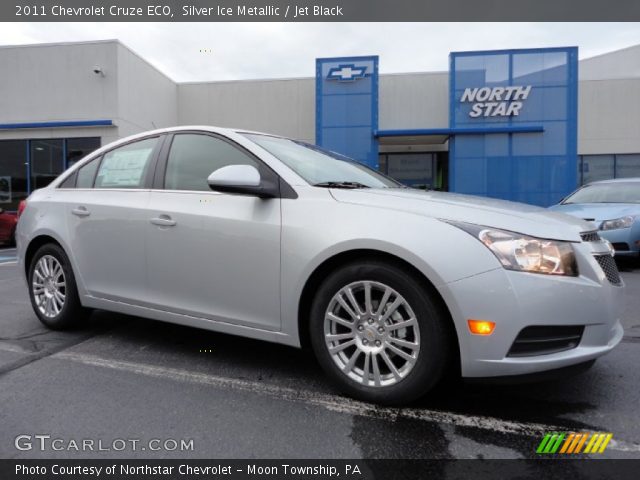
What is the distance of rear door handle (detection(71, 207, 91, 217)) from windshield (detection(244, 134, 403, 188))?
4.72 feet

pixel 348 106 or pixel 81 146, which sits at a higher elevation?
pixel 348 106

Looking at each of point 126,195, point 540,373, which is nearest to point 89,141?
point 126,195

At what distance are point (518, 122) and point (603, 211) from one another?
10759 mm

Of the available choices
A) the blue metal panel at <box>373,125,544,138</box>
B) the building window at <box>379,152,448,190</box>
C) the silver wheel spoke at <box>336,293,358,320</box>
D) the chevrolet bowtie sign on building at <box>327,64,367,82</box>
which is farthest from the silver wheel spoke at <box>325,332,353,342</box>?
the building window at <box>379,152,448,190</box>

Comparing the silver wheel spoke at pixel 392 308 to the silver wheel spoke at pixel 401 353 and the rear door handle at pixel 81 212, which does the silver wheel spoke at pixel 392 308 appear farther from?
the rear door handle at pixel 81 212

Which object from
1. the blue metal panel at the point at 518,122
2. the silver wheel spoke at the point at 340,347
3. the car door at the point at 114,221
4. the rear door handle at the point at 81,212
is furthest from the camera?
the blue metal panel at the point at 518,122

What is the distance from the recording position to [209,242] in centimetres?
282

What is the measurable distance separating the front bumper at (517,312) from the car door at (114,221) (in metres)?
2.13

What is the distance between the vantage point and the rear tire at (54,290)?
3686 millimetres

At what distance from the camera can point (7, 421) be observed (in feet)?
7.50

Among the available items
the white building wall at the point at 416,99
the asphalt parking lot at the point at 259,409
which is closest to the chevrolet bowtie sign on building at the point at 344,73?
the white building wall at the point at 416,99

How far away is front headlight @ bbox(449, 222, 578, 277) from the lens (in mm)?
2133

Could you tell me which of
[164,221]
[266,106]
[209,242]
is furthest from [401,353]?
[266,106]

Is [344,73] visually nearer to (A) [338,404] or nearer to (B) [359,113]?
(B) [359,113]
